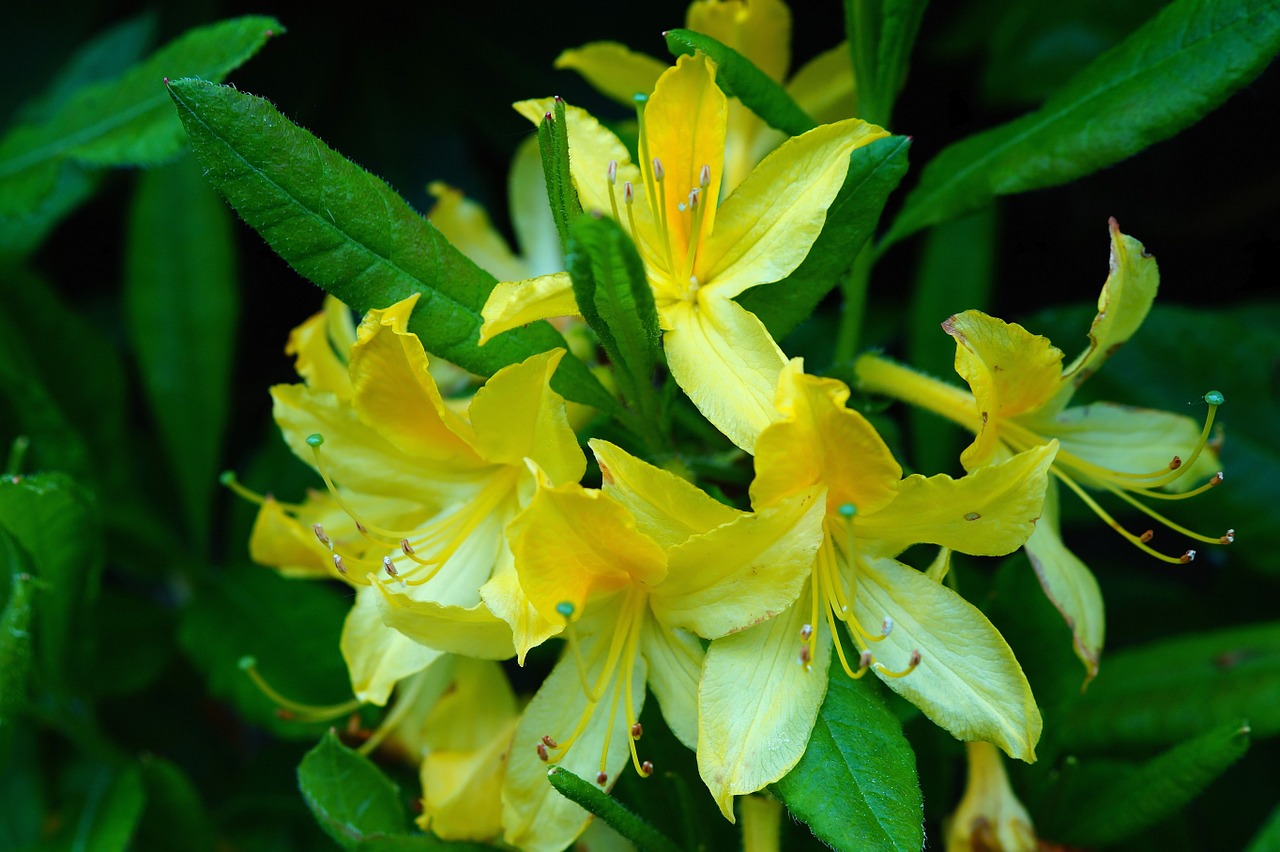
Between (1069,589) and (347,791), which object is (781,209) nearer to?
(1069,589)

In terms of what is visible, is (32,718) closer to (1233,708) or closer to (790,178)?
(790,178)

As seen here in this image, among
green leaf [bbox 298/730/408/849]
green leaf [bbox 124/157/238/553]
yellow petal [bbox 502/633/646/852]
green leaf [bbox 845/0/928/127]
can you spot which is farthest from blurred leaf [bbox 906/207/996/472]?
green leaf [bbox 124/157/238/553]

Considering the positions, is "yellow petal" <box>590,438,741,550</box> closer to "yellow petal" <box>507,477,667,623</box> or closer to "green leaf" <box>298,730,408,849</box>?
"yellow petal" <box>507,477,667,623</box>

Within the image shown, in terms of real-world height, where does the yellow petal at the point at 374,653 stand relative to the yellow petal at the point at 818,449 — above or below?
below

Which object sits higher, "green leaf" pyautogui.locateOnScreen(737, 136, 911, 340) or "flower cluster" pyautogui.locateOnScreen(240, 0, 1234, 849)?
"green leaf" pyautogui.locateOnScreen(737, 136, 911, 340)

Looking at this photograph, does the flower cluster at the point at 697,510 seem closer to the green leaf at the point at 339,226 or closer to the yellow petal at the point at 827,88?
the green leaf at the point at 339,226

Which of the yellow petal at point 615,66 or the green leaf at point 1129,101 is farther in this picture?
the yellow petal at point 615,66

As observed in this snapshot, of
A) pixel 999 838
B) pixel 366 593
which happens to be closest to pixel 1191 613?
pixel 999 838

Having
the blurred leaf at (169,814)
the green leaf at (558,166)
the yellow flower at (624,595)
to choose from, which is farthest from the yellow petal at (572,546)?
the blurred leaf at (169,814)
